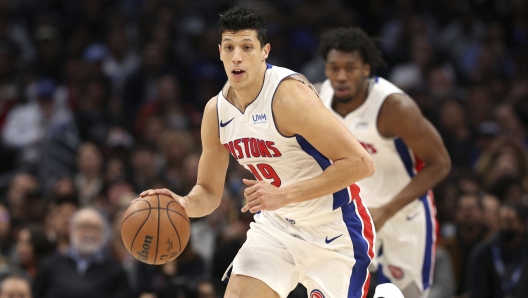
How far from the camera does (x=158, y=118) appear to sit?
11391 millimetres

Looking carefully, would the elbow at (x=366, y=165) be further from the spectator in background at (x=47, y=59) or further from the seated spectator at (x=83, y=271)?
the spectator in background at (x=47, y=59)

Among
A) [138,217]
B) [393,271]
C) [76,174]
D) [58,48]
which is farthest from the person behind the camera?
[58,48]

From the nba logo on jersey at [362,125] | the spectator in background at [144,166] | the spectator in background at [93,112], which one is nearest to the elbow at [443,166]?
the nba logo on jersey at [362,125]

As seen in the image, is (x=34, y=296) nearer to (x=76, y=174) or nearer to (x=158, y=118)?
(x=76, y=174)

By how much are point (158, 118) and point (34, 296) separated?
13.6ft

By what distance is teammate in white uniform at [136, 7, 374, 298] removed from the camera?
4.36 m

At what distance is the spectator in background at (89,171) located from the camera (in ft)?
33.8

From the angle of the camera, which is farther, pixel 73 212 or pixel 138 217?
pixel 73 212

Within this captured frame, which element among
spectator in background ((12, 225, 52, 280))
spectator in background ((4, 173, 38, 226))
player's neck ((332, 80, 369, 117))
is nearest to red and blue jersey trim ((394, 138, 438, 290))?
player's neck ((332, 80, 369, 117))

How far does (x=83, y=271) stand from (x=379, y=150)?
11.6 ft

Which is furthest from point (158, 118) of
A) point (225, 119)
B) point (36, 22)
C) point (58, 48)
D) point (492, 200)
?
point (225, 119)

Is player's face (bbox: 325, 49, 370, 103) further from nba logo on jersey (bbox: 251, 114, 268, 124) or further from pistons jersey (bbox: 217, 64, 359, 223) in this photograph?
nba logo on jersey (bbox: 251, 114, 268, 124)

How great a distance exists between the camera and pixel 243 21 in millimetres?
4535

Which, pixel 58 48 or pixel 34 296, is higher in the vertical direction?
pixel 58 48
